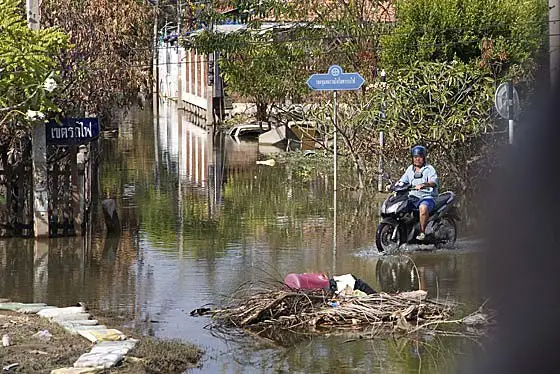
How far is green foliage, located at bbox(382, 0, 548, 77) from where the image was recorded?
19.6 meters

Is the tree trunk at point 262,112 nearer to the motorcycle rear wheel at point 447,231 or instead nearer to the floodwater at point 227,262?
the floodwater at point 227,262

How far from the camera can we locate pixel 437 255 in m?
13.0

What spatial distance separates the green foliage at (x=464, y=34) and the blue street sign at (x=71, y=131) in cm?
758

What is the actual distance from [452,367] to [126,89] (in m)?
18.5

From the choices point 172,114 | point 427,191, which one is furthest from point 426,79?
point 172,114

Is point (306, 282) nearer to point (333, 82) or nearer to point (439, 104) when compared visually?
point (333, 82)

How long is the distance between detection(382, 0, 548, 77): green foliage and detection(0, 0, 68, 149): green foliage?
26.9 ft

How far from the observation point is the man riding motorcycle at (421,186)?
12945 millimetres

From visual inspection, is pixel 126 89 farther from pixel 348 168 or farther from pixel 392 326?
pixel 392 326

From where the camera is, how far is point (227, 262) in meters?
12.9

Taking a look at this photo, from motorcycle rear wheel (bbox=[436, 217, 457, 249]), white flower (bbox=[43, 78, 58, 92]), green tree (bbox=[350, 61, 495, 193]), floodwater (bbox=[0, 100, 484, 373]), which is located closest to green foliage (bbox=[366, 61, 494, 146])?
green tree (bbox=[350, 61, 495, 193])

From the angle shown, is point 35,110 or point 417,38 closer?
point 35,110

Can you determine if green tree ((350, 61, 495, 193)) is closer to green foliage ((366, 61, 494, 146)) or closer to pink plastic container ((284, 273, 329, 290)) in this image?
green foliage ((366, 61, 494, 146))

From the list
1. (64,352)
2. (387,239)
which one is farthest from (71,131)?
(64,352)
